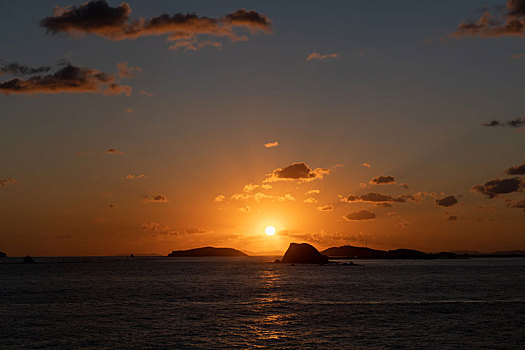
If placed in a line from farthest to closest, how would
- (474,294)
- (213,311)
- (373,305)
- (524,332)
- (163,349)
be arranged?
(474,294)
(373,305)
(213,311)
(524,332)
(163,349)

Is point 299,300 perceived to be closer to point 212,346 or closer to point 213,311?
point 213,311

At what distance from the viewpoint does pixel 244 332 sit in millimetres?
49531

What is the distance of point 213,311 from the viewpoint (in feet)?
218

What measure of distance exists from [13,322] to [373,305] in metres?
47.4

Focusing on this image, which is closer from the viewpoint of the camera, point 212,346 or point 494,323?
point 212,346

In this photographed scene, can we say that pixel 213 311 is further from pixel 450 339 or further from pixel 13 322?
pixel 450 339

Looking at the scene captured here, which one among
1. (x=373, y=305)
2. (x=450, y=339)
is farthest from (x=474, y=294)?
(x=450, y=339)

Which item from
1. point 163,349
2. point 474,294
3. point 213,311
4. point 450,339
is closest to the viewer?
point 163,349

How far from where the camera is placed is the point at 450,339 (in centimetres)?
4547

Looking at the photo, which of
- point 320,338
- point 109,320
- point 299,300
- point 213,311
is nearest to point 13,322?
point 109,320

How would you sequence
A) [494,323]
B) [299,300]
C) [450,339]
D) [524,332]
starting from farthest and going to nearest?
[299,300] < [494,323] < [524,332] < [450,339]

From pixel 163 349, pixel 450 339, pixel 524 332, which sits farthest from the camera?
pixel 524 332

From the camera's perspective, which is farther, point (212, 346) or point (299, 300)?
point (299, 300)

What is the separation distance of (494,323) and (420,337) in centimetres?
1313
